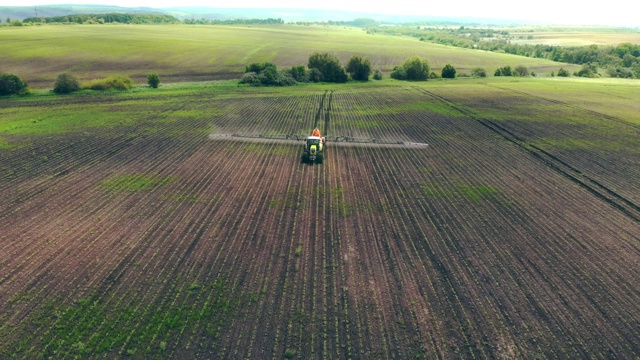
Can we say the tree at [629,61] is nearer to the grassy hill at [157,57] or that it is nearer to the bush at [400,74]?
the grassy hill at [157,57]

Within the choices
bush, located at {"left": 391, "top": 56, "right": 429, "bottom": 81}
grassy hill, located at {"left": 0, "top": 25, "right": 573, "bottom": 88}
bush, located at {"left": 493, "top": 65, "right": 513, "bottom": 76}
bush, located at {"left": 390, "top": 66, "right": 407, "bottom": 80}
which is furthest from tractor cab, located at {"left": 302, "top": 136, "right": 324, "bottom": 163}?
bush, located at {"left": 493, "top": 65, "right": 513, "bottom": 76}

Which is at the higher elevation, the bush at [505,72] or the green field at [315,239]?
the bush at [505,72]

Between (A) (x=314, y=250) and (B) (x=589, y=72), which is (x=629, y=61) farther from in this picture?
(A) (x=314, y=250)

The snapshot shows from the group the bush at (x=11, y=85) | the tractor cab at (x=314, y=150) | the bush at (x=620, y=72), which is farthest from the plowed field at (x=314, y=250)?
the bush at (x=620, y=72)

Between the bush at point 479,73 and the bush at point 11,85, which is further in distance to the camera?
the bush at point 479,73

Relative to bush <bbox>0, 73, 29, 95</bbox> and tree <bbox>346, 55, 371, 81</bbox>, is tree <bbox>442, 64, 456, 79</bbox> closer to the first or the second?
tree <bbox>346, 55, 371, 81</bbox>

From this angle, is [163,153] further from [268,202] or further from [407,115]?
[407,115]
